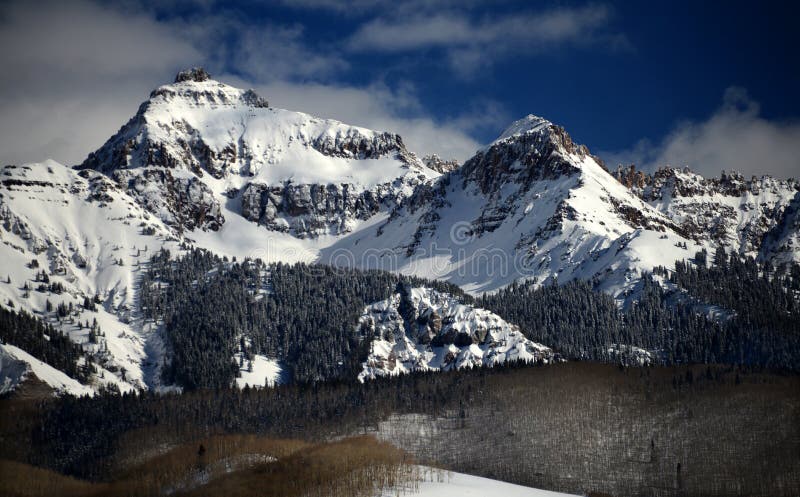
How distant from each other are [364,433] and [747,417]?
79.1 metres

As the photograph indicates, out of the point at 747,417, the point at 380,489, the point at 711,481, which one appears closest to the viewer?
the point at 380,489

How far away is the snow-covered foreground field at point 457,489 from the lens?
10425cm

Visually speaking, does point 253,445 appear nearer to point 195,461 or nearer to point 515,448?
point 195,461

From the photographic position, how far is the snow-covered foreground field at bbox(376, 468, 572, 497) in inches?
4104

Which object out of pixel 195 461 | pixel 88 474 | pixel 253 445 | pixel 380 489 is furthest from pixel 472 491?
pixel 88 474

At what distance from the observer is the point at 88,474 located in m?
197

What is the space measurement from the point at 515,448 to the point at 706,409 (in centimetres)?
4258

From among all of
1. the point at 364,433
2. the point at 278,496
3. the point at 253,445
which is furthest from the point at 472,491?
the point at 364,433

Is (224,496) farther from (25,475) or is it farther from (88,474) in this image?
(88,474)

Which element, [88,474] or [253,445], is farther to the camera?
[88,474]

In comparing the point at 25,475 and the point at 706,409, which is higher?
the point at 706,409

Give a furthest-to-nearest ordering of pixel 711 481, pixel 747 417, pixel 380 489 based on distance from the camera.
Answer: pixel 747 417 → pixel 711 481 → pixel 380 489

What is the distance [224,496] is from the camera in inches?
4331

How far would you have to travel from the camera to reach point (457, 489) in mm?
108375
